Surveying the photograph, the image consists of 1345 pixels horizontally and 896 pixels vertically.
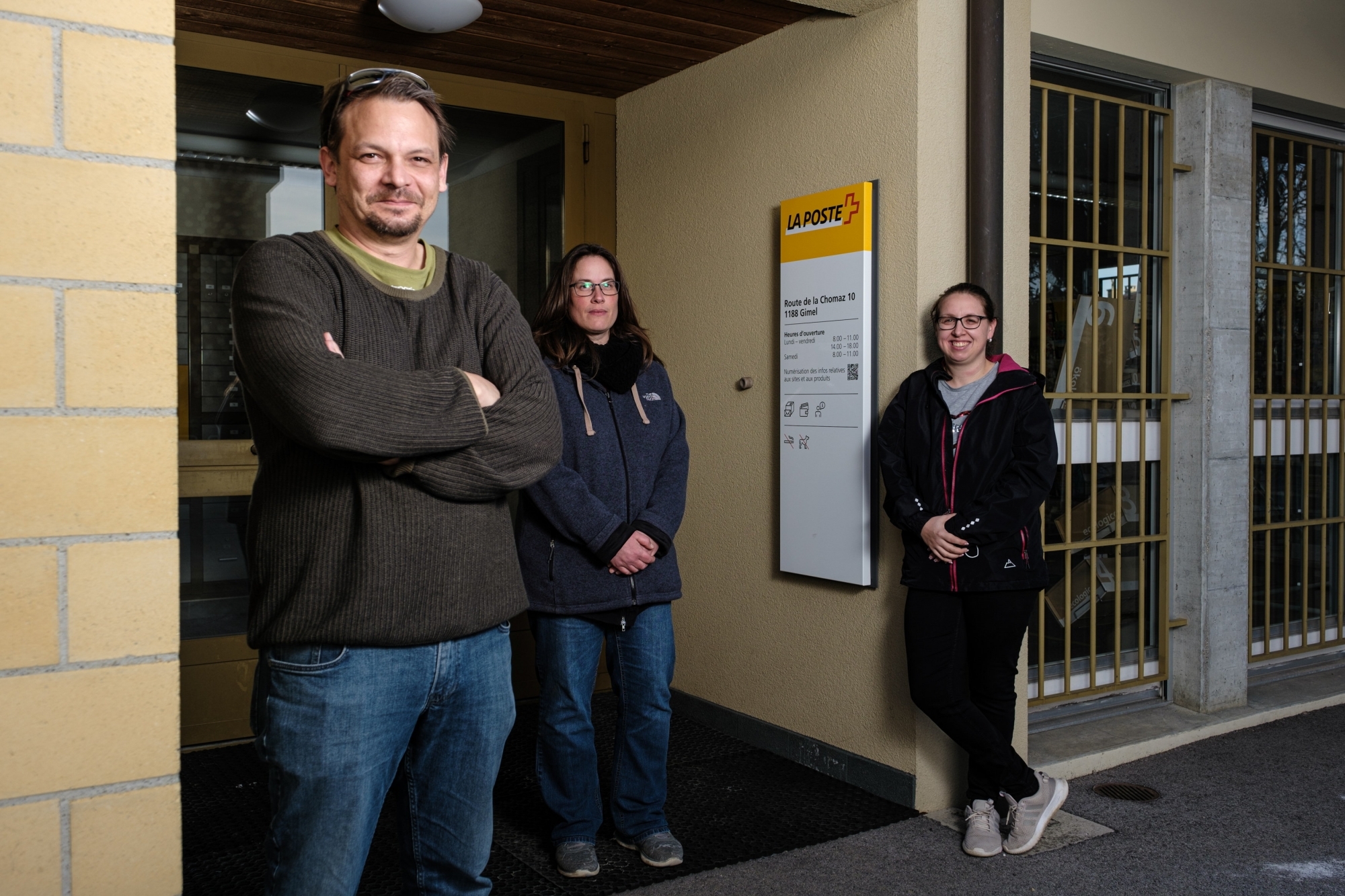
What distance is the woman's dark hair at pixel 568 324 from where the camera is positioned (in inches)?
120

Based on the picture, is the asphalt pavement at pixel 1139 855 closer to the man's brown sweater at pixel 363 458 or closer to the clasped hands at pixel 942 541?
the clasped hands at pixel 942 541

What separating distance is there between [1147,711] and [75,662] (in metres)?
3.97

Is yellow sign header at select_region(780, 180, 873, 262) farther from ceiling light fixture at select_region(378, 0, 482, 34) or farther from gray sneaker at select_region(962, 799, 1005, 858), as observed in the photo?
gray sneaker at select_region(962, 799, 1005, 858)

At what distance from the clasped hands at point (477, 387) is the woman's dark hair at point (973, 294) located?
5.96ft

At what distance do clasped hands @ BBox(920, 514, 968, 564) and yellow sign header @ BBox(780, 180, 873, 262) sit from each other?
96 centimetres

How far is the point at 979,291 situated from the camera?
126 inches

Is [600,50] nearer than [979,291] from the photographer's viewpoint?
No

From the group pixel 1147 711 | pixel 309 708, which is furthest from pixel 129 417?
pixel 1147 711

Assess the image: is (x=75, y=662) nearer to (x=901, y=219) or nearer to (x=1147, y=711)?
(x=901, y=219)

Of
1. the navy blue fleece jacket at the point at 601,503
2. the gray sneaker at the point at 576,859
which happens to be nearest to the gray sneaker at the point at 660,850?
the gray sneaker at the point at 576,859

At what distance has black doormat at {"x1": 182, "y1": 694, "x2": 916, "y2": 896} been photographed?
2938 millimetres

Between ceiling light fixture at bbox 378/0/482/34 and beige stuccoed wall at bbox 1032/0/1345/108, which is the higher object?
beige stuccoed wall at bbox 1032/0/1345/108

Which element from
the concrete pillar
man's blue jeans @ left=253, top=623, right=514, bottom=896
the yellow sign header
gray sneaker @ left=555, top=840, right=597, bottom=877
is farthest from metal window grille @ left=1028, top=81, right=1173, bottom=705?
man's blue jeans @ left=253, top=623, right=514, bottom=896

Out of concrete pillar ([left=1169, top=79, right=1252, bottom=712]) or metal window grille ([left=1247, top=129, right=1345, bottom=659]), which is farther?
metal window grille ([left=1247, top=129, right=1345, bottom=659])
